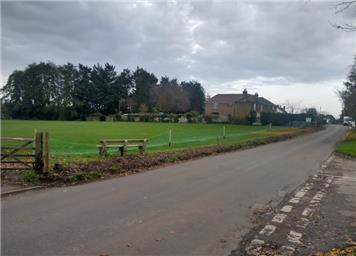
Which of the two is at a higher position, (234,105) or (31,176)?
(234,105)

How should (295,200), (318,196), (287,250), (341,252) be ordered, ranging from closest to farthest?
(341,252) < (287,250) < (295,200) < (318,196)

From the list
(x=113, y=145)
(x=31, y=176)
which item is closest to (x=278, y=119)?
(x=113, y=145)

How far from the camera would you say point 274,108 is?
113 m

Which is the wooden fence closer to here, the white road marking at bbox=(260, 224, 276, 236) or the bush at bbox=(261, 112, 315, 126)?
the white road marking at bbox=(260, 224, 276, 236)

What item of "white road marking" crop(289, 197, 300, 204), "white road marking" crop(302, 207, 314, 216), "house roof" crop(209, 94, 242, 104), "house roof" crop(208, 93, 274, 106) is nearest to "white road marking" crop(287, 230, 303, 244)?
"white road marking" crop(302, 207, 314, 216)

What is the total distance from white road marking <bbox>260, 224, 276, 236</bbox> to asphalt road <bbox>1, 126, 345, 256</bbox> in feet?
1.06

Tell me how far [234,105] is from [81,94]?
39.1m

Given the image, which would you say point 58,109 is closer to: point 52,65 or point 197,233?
point 52,65

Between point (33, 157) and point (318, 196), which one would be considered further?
point (33, 157)

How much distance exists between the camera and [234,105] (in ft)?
325

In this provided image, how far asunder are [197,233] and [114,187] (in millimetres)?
4475

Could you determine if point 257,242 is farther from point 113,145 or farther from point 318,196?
point 113,145

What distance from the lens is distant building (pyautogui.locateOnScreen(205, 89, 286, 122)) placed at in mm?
96625

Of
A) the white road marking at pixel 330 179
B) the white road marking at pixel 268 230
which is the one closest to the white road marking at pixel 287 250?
the white road marking at pixel 268 230
